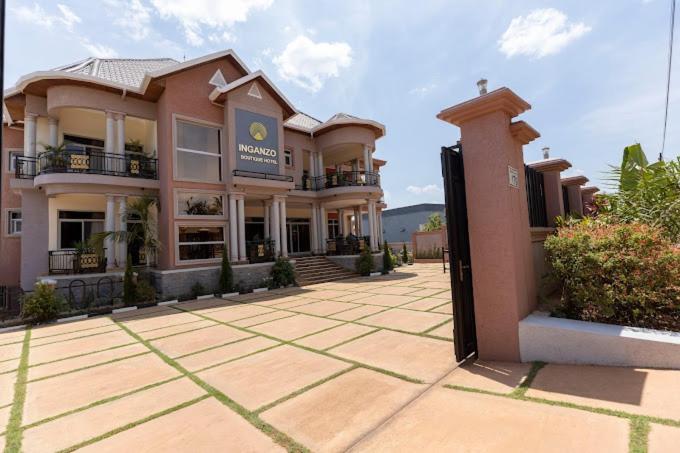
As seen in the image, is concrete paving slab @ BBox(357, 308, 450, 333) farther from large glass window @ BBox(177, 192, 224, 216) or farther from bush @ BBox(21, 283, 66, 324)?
large glass window @ BBox(177, 192, 224, 216)

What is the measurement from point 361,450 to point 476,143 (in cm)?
383

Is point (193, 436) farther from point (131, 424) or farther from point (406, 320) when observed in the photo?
point (406, 320)

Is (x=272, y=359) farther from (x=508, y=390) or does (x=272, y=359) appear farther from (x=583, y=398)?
(x=583, y=398)

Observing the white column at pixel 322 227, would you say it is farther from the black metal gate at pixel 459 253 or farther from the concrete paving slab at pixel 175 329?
the black metal gate at pixel 459 253

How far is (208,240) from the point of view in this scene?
526 inches

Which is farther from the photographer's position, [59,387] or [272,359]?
[272,359]

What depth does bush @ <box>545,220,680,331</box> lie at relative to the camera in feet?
12.8

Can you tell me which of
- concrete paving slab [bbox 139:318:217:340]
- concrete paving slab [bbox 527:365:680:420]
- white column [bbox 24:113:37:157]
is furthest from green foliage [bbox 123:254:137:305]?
concrete paving slab [bbox 527:365:680:420]

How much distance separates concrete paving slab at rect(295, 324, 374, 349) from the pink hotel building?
7622 millimetres

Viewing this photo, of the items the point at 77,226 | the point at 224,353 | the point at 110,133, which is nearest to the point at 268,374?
the point at 224,353

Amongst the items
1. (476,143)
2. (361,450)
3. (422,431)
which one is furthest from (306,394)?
(476,143)

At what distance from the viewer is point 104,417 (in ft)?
11.3

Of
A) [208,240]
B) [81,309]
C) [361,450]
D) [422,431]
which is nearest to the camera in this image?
[361,450]

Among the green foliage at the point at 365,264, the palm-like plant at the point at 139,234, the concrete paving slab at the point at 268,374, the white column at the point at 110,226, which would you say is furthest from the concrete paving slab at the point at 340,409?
the green foliage at the point at 365,264
